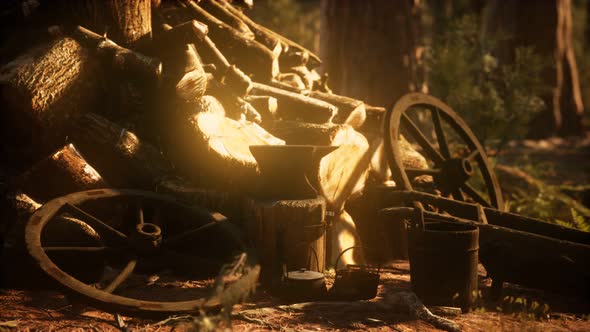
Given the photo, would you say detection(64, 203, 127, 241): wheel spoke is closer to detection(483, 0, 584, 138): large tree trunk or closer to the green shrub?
the green shrub

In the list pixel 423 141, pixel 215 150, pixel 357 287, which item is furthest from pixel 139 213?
pixel 423 141

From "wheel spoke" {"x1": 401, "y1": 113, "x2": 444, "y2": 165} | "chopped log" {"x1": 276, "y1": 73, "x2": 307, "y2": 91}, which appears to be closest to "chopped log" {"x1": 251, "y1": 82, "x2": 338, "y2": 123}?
"chopped log" {"x1": 276, "y1": 73, "x2": 307, "y2": 91}

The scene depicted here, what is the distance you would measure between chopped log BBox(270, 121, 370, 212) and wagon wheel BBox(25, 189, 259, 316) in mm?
1026

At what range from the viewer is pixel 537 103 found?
8297 mm

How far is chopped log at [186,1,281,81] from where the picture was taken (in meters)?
5.74

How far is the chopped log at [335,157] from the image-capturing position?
15.5 ft

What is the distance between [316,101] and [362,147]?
0.68 meters

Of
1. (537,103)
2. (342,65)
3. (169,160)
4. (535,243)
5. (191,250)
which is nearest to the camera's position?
(535,243)

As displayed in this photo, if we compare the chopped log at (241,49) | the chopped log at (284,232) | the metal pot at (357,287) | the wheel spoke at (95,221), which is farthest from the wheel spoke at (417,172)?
the wheel spoke at (95,221)

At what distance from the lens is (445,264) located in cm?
377

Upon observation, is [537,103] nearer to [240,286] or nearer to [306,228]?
[306,228]

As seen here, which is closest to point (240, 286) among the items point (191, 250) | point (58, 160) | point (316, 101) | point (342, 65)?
point (191, 250)

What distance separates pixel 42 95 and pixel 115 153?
74cm

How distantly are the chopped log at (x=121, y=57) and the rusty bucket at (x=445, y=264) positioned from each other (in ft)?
8.50
